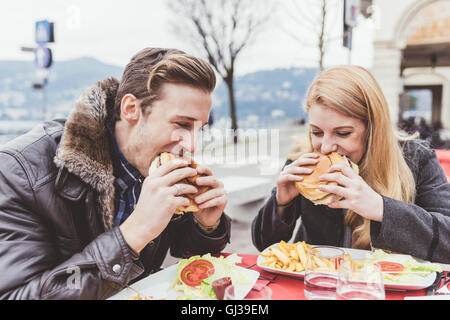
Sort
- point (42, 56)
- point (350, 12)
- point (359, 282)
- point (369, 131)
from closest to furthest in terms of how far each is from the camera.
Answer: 1. point (359, 282)
2. point (369, 131)
3. point (350, 12)
4. point (42, 56)

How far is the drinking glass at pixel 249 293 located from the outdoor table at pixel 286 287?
0.05m

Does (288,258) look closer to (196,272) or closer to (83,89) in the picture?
(196,272)

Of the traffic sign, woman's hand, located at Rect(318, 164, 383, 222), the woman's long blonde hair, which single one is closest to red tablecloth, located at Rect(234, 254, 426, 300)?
woman's hand, located at Rect(318, 164, 383, 222)

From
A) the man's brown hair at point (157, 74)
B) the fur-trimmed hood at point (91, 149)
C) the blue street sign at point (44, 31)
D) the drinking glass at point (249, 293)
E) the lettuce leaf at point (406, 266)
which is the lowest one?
the lettuce leaf at point (406, 266)

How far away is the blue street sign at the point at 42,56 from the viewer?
891 cm

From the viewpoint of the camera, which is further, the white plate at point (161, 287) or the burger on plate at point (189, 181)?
the burger on plate at point (189, 181)

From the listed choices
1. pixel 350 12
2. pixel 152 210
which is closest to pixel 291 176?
pixel 152 210

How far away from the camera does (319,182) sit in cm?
178

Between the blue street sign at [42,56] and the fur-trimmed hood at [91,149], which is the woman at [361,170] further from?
the blue street sign at [42,56]

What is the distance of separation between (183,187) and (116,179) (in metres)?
0.51

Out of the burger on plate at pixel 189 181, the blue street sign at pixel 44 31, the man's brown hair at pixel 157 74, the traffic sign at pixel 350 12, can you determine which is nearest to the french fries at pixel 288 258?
the burger on plate at pixel 189 181

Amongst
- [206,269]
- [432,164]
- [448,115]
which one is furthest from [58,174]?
[448,115]

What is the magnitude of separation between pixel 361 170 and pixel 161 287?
1313 millimetres

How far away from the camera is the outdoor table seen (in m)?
1.41
